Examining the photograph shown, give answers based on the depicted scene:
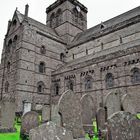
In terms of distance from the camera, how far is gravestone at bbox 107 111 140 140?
4.37 metres

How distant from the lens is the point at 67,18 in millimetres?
35250

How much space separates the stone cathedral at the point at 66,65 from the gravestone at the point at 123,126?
43.9ft

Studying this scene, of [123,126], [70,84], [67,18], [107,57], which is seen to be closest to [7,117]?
[123,126]

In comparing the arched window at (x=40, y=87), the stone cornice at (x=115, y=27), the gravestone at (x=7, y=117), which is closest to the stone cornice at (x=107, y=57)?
the arched window at (x=40, y=87)

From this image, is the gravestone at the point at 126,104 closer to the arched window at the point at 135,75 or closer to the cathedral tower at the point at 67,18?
the arched window at the point at 135,75

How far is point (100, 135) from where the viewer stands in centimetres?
685

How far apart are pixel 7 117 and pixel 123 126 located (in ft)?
28.5

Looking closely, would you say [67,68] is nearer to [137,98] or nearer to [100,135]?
[137,98]

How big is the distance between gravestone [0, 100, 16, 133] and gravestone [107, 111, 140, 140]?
27.5ft

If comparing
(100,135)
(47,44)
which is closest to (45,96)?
(47,44)

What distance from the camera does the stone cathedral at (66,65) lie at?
19078mm

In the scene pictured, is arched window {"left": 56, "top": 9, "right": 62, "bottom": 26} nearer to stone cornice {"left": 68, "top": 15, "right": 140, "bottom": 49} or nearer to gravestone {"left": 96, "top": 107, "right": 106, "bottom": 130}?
stone cornice {"left": 68, "top": 15, "right": 140, "bottom": 49}

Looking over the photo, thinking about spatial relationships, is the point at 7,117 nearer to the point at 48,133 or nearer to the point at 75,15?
the point at 48,133

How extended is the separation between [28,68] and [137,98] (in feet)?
51.3
